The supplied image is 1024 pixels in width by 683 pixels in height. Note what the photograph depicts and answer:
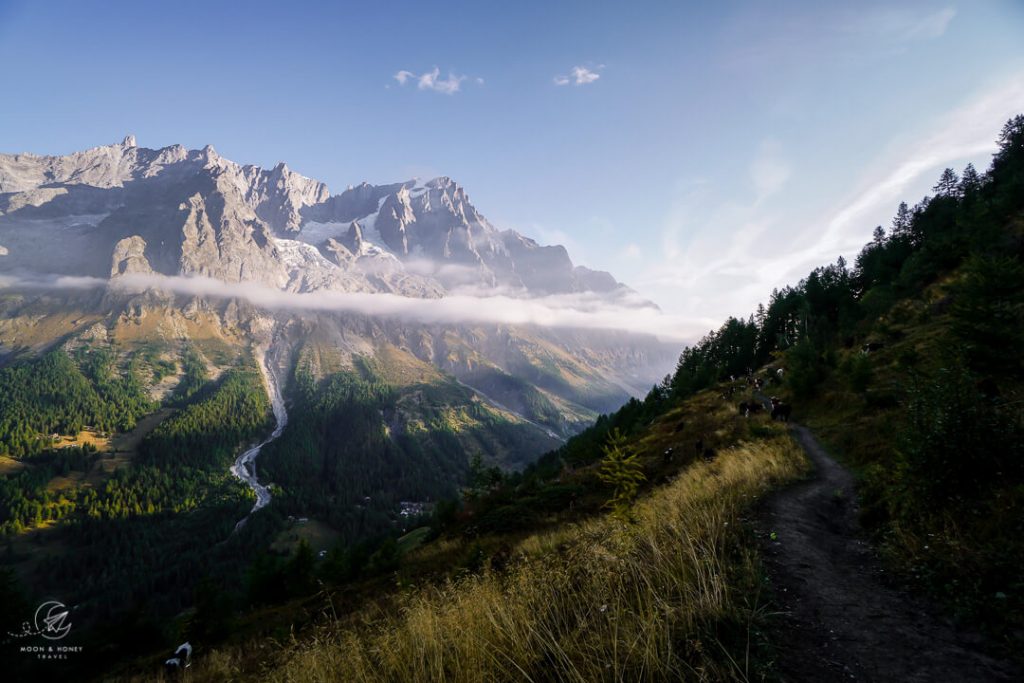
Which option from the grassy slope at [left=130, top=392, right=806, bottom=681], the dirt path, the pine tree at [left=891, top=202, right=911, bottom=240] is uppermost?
the pine tree at [left=891, top=202, right=911, bottom=240]

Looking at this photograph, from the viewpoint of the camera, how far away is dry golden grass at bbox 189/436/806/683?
3.98 metres

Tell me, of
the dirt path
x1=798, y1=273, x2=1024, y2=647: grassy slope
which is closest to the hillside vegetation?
x1=798, y1=273, x2=1024, y2=647: grassy slope

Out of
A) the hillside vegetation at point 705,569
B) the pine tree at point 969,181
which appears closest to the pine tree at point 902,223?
the pine tree at point 969,181

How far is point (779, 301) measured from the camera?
77.8 metres

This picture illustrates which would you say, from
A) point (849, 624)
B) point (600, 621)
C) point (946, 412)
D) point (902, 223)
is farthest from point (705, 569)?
point (902, 223)

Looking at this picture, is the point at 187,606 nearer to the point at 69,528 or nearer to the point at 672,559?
the point at 69,528

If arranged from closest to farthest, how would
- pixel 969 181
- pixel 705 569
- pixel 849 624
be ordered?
pixel 849 624 → pixel 705 569 → pixel 969 181

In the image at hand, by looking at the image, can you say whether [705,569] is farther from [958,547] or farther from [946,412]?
[946,412]

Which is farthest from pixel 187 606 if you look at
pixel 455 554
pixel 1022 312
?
pixel 1022 312

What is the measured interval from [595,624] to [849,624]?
3.24m

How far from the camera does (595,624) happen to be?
15.8ft

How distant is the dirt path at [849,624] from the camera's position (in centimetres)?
416

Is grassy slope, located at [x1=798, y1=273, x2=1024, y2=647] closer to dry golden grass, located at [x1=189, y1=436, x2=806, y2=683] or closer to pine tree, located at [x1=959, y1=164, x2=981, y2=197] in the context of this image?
dry golden grass, located at [x1=189, y1=436, x2=806, y2=683]

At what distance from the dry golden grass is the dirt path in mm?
502
